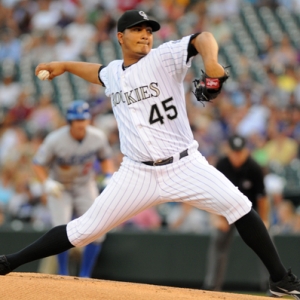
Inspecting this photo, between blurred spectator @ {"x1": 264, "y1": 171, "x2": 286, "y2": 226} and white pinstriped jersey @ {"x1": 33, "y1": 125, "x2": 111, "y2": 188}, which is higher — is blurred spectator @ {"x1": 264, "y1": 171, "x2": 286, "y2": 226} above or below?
below

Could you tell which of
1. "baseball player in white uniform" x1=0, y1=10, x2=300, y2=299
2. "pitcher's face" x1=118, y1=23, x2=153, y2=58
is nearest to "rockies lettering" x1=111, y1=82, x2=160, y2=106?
"baseball player in white uniform" x1=0, y1=10, x2=300, y2=299

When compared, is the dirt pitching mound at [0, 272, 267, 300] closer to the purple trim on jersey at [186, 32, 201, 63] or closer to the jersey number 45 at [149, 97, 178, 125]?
the jersey number 45 at [149, 97, 178, 125]

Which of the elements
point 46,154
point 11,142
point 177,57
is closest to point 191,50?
point 177,57

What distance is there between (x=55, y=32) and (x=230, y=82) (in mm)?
4203

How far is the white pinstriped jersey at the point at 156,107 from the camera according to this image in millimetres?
4785

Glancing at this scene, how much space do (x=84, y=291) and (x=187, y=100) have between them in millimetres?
7770

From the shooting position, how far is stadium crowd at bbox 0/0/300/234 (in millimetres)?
10328

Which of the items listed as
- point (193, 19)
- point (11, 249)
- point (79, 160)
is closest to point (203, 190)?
point (79, 160)

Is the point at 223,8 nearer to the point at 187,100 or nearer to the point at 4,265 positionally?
the point at 187,100

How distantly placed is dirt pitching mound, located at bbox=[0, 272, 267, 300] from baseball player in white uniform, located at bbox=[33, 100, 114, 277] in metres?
2.41

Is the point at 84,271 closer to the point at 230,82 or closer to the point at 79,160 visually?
the point at 79,160

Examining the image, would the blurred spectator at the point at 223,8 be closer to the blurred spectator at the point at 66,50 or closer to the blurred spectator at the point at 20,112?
the blurred spectator at the point at 66,50

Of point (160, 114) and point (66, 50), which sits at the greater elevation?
point (66, 50)

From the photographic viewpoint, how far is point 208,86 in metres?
4.25
